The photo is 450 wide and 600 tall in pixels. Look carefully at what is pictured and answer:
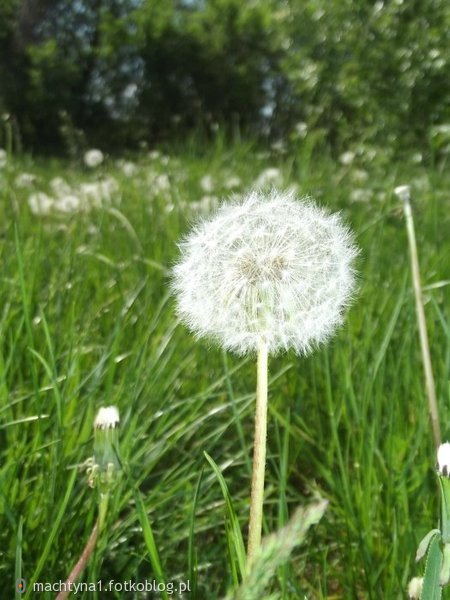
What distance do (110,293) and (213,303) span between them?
4.11ft

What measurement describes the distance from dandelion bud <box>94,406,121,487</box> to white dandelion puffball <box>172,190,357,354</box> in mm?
126

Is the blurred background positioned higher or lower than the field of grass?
higher

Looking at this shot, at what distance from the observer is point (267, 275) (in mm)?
663

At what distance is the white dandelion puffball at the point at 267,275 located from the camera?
2.13 feet

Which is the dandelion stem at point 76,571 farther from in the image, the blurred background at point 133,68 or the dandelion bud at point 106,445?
the blurred background at point 133,68

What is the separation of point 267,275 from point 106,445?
238mm

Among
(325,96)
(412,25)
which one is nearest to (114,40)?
(325,96)

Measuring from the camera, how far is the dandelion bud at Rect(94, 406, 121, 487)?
2.46 feet

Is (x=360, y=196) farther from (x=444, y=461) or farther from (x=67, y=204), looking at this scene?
(x=444, y=461)

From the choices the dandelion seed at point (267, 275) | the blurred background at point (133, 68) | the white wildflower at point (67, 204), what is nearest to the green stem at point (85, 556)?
the dandelion seed at point (267, 275)

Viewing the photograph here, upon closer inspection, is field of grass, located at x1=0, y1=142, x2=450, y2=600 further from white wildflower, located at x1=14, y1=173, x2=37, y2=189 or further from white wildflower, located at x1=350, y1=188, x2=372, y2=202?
white wildflower, located at x1=350, y1=188, x2=372, y2=202

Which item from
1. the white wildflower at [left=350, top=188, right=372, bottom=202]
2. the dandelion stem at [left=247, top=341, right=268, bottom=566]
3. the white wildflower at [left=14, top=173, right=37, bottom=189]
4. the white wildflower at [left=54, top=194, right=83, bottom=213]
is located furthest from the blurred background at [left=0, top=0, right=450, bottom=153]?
the dandelion stem at [left=247, top=341, right=268, bottom=566]

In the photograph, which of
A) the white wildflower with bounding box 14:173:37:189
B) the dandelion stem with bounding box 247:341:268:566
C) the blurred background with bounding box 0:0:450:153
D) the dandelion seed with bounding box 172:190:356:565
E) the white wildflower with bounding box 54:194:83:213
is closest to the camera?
the dandelion stem with bounding box 247:341:268:566

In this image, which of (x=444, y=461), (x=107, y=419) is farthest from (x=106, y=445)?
(x=444, y=461)
